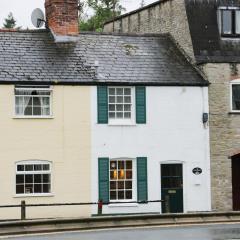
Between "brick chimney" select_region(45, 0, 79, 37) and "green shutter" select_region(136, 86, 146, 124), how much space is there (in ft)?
12.8

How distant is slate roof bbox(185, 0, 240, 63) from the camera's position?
105 ft

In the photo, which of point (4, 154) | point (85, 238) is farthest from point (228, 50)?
point (85, 238)

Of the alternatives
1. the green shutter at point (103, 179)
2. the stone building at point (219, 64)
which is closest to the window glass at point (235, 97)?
the stone building at point (219, 64)

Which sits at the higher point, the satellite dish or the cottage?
the satellite dish

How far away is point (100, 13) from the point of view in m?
56.3

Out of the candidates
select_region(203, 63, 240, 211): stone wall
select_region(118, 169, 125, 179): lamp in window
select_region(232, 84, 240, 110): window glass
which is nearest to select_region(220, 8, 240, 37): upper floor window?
select_region(203, 63, 240, 211): stone wall

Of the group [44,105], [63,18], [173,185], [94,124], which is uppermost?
[63,18]

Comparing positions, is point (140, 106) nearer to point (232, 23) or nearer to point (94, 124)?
point (94, 124)

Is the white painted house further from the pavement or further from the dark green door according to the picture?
the pavement

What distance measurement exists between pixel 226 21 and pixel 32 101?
9302mm

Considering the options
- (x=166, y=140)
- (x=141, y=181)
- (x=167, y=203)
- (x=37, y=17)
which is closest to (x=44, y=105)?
(x=141, y=181)

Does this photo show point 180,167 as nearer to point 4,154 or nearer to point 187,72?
point 187,72

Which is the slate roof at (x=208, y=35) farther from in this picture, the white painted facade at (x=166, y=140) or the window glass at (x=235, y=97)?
the white painted facade at (x=166, y=140)

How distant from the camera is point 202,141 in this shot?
31.0m
